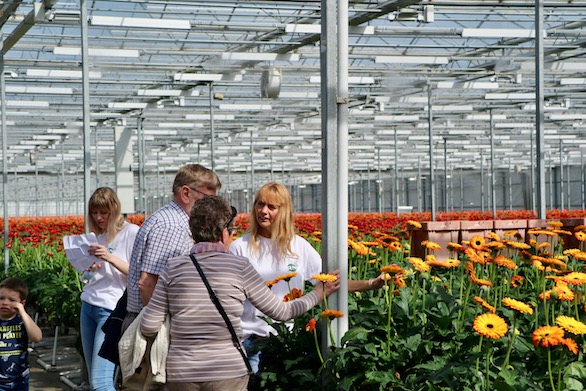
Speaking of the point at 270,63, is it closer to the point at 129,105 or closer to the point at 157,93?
the point at 157,93

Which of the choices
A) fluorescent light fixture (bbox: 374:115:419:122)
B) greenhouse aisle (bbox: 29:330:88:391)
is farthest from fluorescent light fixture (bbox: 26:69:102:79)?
fluorescent light fixture (bbox: 374:115:419:122)

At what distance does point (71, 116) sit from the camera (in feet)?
78.2

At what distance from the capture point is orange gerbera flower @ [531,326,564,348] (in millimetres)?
2930

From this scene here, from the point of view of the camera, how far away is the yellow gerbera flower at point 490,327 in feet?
9.91

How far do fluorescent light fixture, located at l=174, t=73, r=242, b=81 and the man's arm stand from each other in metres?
12.9

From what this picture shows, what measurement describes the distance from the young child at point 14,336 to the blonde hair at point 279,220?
1.54 metres

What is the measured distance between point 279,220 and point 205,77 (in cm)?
1278

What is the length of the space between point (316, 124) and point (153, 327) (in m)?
23.7

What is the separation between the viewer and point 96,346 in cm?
523

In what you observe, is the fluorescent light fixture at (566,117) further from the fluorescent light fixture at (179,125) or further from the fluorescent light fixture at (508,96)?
the fluorescent light fixture at (179,125)

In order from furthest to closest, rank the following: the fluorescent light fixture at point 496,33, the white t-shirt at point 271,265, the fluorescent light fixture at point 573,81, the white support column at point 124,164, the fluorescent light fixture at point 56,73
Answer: the fluorescent light fixture at point 573,81, the fluorescent light fixture at point 56,73, the fluorescent light fixture at point 496,33, the white support column at point 124,164, the white t-shirt at point 271,265

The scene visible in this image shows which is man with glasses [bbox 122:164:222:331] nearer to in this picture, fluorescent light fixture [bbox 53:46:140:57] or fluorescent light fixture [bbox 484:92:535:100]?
fluorescent light fixture [bbox 53:46:140:57]

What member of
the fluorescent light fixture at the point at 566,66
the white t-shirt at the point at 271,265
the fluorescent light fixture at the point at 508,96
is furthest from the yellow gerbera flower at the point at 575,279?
the fluorescent light fixture at the point at 508,96

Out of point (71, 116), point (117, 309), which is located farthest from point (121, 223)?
point (71, 116)
